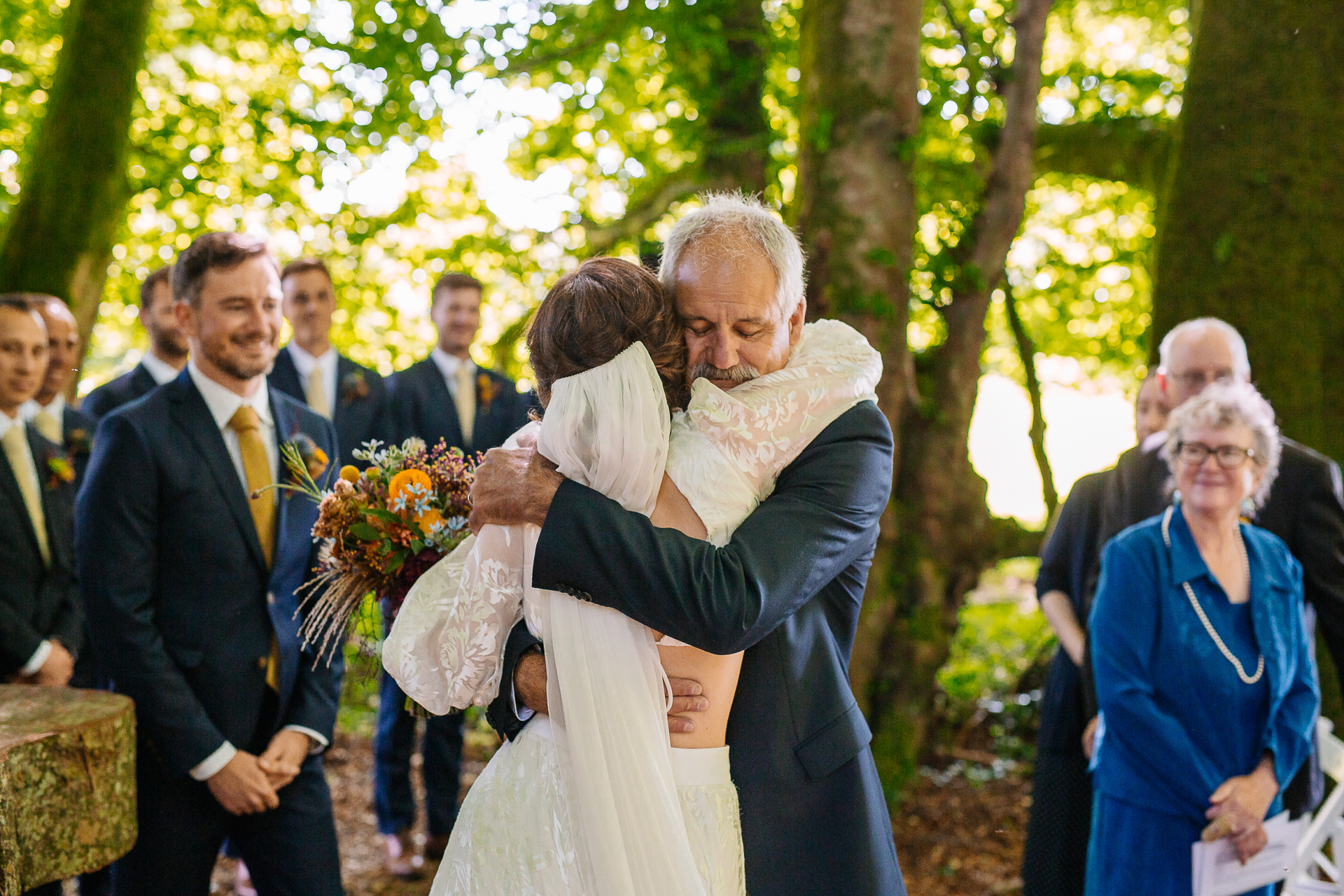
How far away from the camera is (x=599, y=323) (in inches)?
79.0

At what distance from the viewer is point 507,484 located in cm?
203

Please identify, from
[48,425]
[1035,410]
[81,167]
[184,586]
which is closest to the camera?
[184,586]

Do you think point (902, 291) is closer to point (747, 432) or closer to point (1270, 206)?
point (1270, 206)

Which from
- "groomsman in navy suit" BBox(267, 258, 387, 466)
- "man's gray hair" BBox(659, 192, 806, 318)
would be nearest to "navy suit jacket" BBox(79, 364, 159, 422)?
"groomsman in navy suit" BBox(267, 258, 387, 466)

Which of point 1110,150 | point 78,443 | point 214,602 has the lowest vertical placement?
point 214,602

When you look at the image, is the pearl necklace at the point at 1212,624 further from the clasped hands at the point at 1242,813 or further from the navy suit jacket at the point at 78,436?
the navy suit jacket at the point at 78,436

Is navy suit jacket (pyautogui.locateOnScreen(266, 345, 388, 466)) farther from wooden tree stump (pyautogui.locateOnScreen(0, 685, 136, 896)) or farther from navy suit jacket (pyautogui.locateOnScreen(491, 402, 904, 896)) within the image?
navy suit jacket (pyautogui.locateOnScreen(491, 402, 904, 896))

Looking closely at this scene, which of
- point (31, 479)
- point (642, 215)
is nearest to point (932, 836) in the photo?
point (31, 479)

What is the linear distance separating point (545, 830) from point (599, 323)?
1.01 m

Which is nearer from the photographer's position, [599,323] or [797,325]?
[599,323]

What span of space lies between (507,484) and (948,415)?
4506mm

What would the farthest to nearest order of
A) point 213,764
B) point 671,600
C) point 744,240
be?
point 213,764 → point 744,240 → point 671,600

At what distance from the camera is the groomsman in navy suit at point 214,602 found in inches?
120

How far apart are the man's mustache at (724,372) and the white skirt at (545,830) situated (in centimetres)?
76
